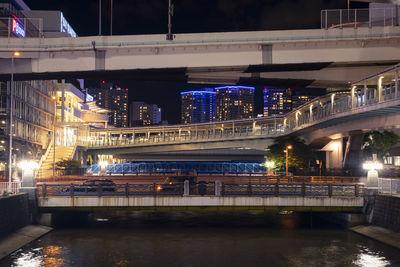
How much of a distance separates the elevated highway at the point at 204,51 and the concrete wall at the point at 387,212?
14213 millimetres

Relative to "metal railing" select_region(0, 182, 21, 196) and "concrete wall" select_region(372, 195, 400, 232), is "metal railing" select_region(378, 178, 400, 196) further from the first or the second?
"metal railing" select_region(0, 182, 21, 196)

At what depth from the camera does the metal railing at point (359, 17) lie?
39375mm

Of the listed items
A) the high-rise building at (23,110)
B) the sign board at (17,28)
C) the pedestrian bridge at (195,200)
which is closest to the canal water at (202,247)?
the pedestrian bridge at (195,200)

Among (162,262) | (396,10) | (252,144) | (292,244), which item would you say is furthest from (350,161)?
(162,262)

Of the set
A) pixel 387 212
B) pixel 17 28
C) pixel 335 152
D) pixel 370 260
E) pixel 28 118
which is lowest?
pixel 370 260

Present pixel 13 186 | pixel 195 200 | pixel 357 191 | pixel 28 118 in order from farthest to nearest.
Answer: pixel 28 118
pixel 357 191
pixel 13 186
pixel 195 200

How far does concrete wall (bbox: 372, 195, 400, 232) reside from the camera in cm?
2512

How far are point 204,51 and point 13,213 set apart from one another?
66.7 feet

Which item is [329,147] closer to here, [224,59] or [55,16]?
[224,59]

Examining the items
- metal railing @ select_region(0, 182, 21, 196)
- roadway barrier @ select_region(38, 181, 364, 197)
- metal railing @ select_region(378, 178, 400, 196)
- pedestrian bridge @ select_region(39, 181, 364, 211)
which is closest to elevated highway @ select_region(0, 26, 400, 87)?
roadway barrier @ select_region(38, 181, 364, 197)

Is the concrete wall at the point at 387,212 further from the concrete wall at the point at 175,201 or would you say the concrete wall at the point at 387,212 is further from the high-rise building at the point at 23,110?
the high-rise building at the point at 23,110

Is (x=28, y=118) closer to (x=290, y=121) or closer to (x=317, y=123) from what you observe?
(x=290, y=121)

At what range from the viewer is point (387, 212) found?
2647 centimetres

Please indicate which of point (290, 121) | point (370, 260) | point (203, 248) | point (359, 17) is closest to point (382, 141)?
point (290, 121)
